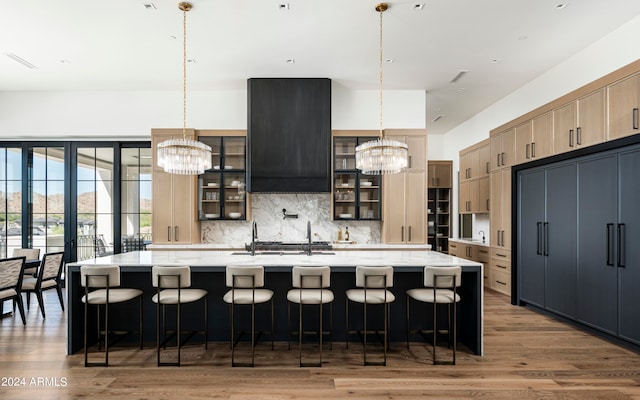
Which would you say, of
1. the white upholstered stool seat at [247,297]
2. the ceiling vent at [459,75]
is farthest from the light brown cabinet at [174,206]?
the ceiling vent at [459,75]

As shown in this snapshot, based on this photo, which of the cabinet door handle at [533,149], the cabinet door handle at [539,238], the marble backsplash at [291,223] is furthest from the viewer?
the marble backsplash at [291,223]

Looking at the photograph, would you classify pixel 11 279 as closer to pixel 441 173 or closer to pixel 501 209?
pixel 501 209

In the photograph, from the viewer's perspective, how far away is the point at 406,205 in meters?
5.86

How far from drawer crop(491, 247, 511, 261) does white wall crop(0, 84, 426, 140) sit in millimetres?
2436

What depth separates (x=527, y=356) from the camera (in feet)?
11.3

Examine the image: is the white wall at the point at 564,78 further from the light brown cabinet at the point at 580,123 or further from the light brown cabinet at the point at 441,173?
the light brown cabinet at the point at 441,173

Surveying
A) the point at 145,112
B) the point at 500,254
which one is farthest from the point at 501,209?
the point at 145,112

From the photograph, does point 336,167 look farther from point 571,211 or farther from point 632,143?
point 632,143

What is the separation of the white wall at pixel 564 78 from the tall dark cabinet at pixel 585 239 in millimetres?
1070

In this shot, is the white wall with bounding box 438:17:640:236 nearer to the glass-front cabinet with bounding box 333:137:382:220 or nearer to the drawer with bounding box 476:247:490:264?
the drawer with bounding box 476:247:490:264

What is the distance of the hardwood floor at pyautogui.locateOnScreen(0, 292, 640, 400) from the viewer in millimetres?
2746

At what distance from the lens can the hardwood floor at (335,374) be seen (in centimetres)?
275

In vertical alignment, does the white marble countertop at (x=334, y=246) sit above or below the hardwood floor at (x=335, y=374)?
above

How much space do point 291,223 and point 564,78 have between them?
4564mm
